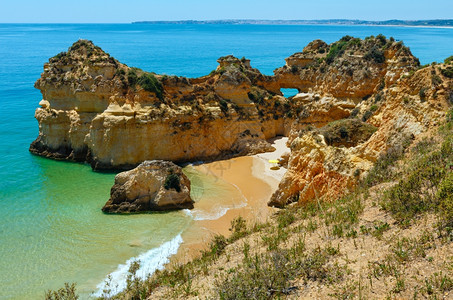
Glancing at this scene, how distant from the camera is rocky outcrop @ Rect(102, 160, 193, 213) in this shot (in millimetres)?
21734

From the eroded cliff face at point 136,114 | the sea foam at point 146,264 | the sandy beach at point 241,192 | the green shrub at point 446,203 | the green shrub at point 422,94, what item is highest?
the green shrub at point 422,94

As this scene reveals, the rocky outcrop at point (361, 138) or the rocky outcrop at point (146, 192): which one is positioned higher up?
the rocky outcrop at point (361, 138)

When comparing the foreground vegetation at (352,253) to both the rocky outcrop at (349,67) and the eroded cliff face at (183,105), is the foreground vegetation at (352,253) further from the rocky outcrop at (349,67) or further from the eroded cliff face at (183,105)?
the rocky outcrop at (349,67)

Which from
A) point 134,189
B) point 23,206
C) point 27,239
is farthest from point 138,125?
point 27,239

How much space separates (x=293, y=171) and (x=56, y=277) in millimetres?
Answer: 12239

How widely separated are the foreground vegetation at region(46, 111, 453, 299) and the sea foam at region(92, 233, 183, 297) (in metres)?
4.96

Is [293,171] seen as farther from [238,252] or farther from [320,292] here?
[320,292]

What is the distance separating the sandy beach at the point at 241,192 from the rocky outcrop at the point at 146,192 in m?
1.67

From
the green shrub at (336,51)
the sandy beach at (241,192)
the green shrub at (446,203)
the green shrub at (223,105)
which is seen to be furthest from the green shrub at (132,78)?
the green shrub at (446,203)

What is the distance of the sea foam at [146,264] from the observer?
1481 cm

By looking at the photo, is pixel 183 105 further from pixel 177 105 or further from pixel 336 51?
pixel 336 51

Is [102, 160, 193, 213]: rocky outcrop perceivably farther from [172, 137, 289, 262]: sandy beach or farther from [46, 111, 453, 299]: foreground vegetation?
[46, 111, 453, 299]: foreground vegetation

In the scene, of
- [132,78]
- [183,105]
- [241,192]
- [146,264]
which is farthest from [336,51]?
[146,264]

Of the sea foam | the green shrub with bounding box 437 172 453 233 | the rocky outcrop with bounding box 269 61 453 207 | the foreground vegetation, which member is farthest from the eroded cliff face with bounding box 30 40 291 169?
the green shrub with bounding box 437 172 453 233
